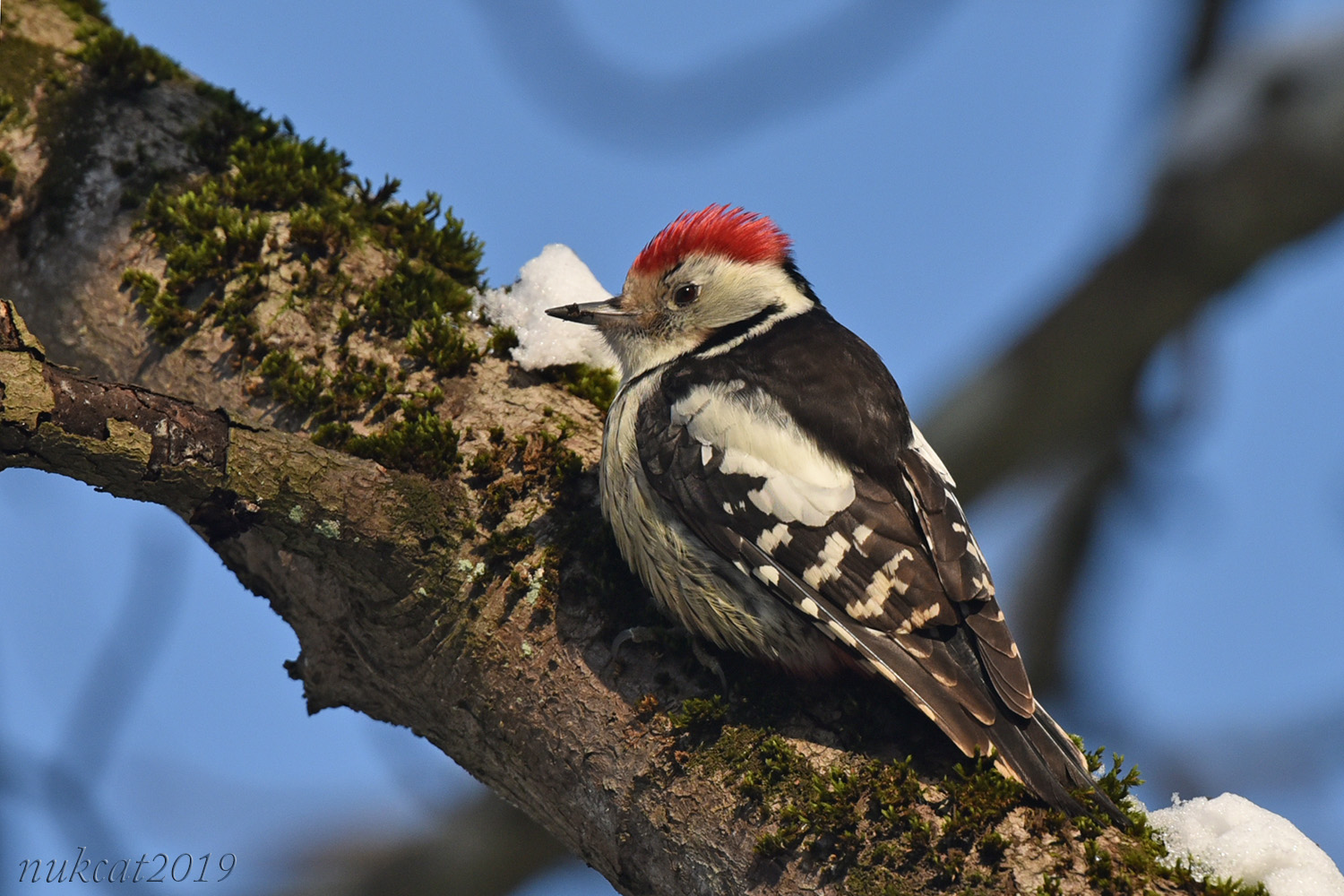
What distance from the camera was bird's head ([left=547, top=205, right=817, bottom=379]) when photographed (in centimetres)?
361

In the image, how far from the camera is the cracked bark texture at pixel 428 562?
86.8 inches

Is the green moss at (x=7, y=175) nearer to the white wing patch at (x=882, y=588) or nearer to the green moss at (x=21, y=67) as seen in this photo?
the green moss at (x=21, y=67)

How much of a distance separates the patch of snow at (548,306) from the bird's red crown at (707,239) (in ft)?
0.69

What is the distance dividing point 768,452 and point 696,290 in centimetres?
89

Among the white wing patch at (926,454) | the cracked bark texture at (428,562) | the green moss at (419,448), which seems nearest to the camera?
the cracked bark texture at (428,562)

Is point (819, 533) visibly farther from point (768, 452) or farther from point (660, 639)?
point (660, 639)

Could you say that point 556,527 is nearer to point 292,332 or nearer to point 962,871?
point 292,332

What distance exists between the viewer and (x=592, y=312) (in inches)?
136

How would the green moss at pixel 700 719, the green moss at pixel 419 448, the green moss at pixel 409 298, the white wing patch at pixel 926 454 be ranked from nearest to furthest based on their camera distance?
the green moss at pixel 700 719
the green moss at pixel 419 448
the white wing patch at pixel 926 454
the green moss at pixel 409 298

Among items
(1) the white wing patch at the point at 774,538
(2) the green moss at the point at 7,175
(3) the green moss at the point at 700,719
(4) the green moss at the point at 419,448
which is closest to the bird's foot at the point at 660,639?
(3) the green moss at the point at 700,719

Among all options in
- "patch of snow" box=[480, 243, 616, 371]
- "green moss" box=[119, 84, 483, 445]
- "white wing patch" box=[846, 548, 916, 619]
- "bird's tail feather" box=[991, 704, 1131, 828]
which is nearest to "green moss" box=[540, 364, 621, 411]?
"patch of snow" box=[480, 243, 616, 371]

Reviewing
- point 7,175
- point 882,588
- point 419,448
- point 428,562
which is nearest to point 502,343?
point 419,448

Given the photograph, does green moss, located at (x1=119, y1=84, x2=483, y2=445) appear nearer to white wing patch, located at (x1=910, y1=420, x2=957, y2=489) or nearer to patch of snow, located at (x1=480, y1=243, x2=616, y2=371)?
patch of snow, located at (x1=480, y1=243, x2=616, y2=371)

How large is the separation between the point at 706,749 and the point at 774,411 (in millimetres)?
955
